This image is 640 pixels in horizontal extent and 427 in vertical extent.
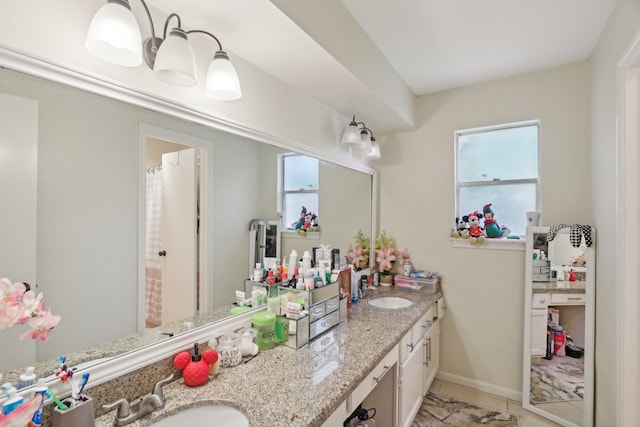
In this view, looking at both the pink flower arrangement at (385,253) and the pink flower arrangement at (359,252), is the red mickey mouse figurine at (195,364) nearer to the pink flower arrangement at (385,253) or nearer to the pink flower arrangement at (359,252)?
→ the pink flower arrangement at (359,252)

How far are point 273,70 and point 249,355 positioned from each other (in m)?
1.40

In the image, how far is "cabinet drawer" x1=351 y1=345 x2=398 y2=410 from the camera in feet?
4.22

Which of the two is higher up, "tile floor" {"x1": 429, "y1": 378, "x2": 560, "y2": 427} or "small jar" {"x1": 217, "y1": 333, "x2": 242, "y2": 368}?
"small jar" {"x1": 217, "y1": 333, "x2": 242, "y2": 368}

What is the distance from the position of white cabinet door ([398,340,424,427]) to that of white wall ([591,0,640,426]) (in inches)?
39.4

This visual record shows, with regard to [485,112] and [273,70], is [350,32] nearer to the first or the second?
[273,70]

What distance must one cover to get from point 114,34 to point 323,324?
149 centimetres

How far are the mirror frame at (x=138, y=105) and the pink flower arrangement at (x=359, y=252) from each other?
119 cm

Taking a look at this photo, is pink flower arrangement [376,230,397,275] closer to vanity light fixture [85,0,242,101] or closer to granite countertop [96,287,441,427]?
granite countertop [96,287,441,427]

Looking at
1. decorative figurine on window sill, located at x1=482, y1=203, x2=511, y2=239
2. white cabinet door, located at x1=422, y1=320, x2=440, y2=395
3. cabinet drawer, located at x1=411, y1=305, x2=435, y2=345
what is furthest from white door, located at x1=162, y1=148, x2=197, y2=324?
decorative figurine on window sill, located at x1=482, y1=203, x2=511, y2=239

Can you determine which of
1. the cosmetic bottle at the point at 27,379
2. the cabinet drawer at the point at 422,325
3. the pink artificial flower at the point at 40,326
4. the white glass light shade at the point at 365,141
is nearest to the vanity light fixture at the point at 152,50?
the pink artificial flower at the point at 40,326

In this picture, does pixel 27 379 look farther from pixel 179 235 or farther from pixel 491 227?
pixel 491 227

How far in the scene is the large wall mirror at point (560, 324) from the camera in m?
1.99

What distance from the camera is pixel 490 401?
2.37 metres

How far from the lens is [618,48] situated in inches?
61.2
